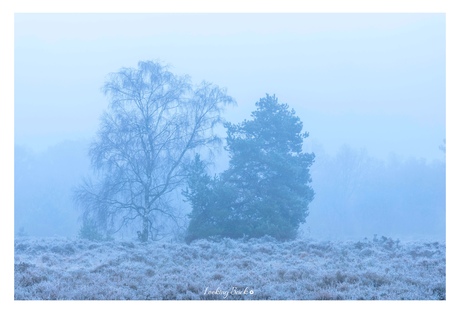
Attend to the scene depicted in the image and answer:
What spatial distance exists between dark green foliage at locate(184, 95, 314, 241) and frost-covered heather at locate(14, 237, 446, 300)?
1.04 metres

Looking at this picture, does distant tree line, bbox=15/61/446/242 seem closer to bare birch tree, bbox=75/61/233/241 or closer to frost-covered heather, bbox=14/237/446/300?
bare birch tree, bbox=75/61/233/241

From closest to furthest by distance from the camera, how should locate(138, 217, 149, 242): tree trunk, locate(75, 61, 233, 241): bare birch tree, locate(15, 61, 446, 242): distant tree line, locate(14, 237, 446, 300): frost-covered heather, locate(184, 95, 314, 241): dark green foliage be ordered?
locate(14, 237, 446, 300): frost-covered heather < locate(15, 61, 446, 242): distant tree line < locate(184, 95, 314, 241): dark green foliage < locate(75, 61, 233, 241): bare birch tree < locate(138, 217, 149, 242): tree trunk

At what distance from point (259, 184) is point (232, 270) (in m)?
4.26

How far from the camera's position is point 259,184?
1474cm

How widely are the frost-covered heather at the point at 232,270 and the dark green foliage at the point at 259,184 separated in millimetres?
1040

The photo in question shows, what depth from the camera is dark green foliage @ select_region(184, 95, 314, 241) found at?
14180mm

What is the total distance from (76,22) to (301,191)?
7.17m

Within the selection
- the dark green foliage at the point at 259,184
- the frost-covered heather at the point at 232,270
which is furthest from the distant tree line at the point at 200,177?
the frost-covered heather at the point at 232,270

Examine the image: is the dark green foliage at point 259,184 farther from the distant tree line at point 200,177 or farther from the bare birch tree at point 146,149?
the bare birch tree at point 146,149

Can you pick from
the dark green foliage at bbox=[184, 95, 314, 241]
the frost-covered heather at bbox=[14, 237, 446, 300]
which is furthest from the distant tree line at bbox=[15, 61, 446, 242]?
the frost-covered heather at bbox=[14, 237, 446, 300]

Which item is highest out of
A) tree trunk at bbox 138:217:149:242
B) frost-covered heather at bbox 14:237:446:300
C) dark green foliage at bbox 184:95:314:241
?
dark green foliage at bbox 184:95:314:241

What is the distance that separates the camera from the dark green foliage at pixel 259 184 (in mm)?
14180

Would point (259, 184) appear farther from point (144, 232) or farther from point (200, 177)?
point (144, 232)
